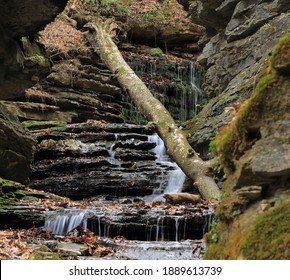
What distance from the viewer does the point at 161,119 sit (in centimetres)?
1338

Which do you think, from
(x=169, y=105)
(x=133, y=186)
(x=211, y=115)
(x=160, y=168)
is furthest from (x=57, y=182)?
(x=169, y=105)

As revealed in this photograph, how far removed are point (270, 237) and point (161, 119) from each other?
1062cm

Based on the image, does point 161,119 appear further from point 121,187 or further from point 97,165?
point 121,187

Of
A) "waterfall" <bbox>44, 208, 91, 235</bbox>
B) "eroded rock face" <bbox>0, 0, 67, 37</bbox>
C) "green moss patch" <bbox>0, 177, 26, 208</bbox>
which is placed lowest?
"waterfall" <bbox>44, 208, 91, 235</bbox>

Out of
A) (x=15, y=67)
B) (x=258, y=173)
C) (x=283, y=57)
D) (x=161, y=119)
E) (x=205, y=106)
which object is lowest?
(x=258, y=173)

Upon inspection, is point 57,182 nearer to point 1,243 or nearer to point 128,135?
point 128,135

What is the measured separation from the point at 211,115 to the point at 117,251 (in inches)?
324

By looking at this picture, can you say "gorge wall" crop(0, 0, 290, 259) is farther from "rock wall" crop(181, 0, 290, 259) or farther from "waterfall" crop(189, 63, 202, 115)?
"waterfall" crop(189, 63, 202, 115)

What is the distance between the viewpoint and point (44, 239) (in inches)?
273

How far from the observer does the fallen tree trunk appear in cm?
1033

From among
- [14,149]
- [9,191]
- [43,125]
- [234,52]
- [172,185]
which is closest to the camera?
[9,191]

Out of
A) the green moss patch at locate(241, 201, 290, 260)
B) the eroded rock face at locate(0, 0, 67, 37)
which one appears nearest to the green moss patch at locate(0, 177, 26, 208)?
the eroded rock face at locate(0, 0, 67, 37)

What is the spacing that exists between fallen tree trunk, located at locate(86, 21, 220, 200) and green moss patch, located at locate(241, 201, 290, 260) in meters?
6.63

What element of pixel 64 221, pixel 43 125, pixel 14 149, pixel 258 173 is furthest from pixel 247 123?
pixel 43 125
